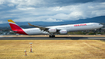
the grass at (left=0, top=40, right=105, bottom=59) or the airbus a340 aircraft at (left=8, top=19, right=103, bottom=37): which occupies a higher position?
the airbus a340 aircraft at (left=8, top=19, right=103, bottom=37)

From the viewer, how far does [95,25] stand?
35.5 metres

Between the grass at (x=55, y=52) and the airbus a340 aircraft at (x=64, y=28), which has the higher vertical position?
the airbus a340 aircraft at (x=64, y=28)

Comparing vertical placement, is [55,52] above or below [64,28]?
below

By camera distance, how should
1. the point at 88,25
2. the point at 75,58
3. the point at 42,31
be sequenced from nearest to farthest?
the point at 75,58
the point at 88,25
the point at 42,31

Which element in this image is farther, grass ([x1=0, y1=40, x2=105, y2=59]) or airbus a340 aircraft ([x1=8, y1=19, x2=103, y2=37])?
airbus a340 aircraft ([x1=8, y1=19, x2=103, y2=37])

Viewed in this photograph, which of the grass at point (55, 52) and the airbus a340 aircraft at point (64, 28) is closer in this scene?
the grass at point (55, 52)

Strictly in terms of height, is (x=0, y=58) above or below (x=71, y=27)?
below

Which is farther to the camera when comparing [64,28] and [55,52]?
[64,28]

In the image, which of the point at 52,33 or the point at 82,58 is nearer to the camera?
the point at 82,58

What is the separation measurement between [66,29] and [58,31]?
2707 mm

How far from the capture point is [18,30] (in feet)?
131

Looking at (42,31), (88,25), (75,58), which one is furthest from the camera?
(42,31)

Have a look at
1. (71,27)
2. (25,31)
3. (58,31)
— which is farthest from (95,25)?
(25,31)

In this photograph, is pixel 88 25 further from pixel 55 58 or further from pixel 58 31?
pixel 55 58
